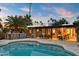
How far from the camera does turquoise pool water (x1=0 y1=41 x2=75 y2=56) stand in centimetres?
588

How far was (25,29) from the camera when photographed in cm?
601

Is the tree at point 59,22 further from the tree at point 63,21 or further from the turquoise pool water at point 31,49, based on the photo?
the turquoise pool water at point 31,49

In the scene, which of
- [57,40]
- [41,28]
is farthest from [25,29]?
[57,40]

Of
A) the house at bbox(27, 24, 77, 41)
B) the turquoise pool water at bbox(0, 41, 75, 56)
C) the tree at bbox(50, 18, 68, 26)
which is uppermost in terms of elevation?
the tree at bbox(50, 18, 68, 26)

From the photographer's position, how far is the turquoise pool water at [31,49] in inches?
231

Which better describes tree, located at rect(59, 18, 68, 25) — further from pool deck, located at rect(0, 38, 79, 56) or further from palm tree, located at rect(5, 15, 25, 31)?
palm tree, located at rect(5, 15, 25, 31)

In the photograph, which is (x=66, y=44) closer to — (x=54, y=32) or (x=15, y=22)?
(x=54, y=32)

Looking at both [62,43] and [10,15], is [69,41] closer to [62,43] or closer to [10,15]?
[62,43]

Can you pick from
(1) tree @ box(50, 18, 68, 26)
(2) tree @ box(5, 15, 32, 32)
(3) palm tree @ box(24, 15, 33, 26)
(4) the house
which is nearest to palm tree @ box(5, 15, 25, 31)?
(2) tree @ box(5, 15, 32, 32)

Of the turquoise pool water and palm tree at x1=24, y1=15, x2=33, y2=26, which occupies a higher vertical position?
palm tree at x1=24, y1=15, x2=33, y2=26

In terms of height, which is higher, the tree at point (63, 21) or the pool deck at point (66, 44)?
the tree at point (63, 21)

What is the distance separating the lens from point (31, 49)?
595 centimetres

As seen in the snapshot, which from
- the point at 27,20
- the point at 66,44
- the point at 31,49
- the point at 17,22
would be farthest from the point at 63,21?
the point at 17,22

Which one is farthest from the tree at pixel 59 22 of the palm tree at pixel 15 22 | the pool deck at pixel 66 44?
the palm tree at pixel 15 22
